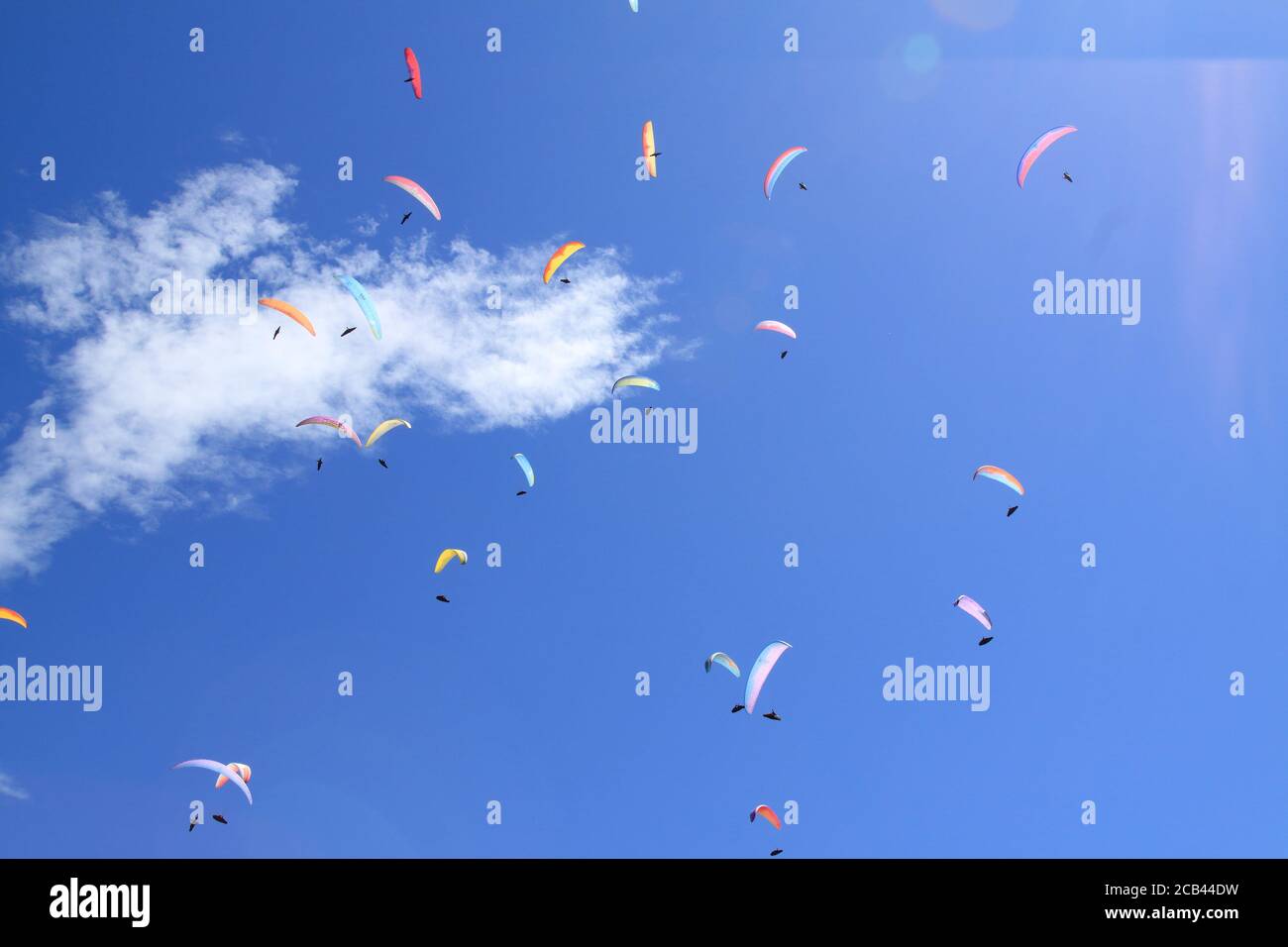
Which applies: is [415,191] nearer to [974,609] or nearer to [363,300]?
[363,300]

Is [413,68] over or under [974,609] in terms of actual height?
over

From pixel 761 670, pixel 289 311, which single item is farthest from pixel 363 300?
pixel 761 670

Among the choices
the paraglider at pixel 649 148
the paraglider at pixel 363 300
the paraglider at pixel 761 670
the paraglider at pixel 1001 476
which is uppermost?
the paraglider at pixel 649 148

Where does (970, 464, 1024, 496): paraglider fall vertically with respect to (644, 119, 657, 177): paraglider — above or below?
below

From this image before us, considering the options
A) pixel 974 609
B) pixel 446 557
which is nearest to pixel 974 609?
pixel 974 609

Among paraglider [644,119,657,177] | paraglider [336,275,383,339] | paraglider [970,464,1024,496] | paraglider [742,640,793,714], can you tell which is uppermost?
paraglider [644,119,657,177]

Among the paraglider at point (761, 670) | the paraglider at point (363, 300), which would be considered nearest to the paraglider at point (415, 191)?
the paraglider at point (363, 300)

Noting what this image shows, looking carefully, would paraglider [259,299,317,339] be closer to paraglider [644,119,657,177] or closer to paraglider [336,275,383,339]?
paraglider [336,275,383,339]

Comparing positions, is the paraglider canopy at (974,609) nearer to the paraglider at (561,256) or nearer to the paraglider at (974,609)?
the paraglider at (974,609)

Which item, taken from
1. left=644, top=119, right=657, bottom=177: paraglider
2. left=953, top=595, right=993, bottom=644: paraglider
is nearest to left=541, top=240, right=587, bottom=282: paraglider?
left=644, top=119, right=657, bottom=177: paraglider

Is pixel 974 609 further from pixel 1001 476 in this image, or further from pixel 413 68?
pixel 413 68

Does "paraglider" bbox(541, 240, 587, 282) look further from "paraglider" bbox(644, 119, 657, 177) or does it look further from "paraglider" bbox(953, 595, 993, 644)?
"paraglider" bbox(953, 595, 993, 644)
